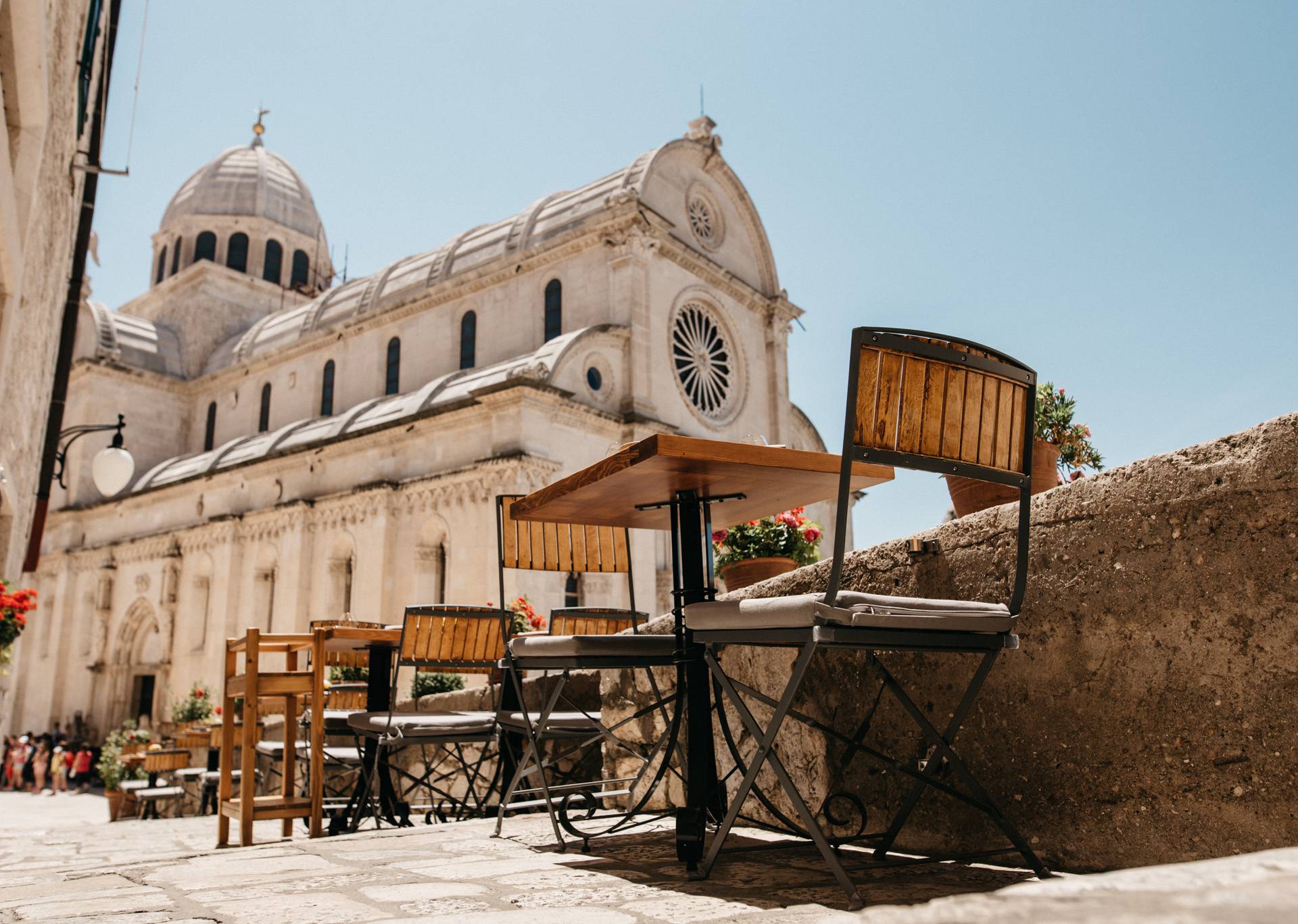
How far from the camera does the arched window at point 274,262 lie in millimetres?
36688

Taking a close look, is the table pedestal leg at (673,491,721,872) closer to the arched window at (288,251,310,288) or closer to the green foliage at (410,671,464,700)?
the green foliage at (410,671,464,700)

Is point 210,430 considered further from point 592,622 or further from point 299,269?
point 592,622

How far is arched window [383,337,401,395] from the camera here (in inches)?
1019

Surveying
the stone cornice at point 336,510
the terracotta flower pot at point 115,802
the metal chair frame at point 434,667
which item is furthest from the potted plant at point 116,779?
the metal chair frame at point 434,667

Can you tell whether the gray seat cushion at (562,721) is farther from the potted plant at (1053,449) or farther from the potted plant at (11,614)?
the potted plant at (11,614)

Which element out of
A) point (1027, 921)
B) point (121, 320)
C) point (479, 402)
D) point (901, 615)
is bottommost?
point (1027, 921)

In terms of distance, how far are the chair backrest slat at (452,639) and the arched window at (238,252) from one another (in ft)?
114

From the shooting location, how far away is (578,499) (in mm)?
3289

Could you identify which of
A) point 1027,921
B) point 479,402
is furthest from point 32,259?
point 479,402

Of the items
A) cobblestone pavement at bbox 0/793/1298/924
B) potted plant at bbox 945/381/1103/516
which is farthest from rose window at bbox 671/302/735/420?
cobblestone pavement at bbox 0/793/1298/924

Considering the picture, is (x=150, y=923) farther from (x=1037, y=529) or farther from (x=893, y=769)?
(x=1037, y=529)

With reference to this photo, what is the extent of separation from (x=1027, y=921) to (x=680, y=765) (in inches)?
140

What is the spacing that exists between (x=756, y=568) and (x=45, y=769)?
75.8ft

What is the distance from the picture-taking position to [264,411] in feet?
98.6
